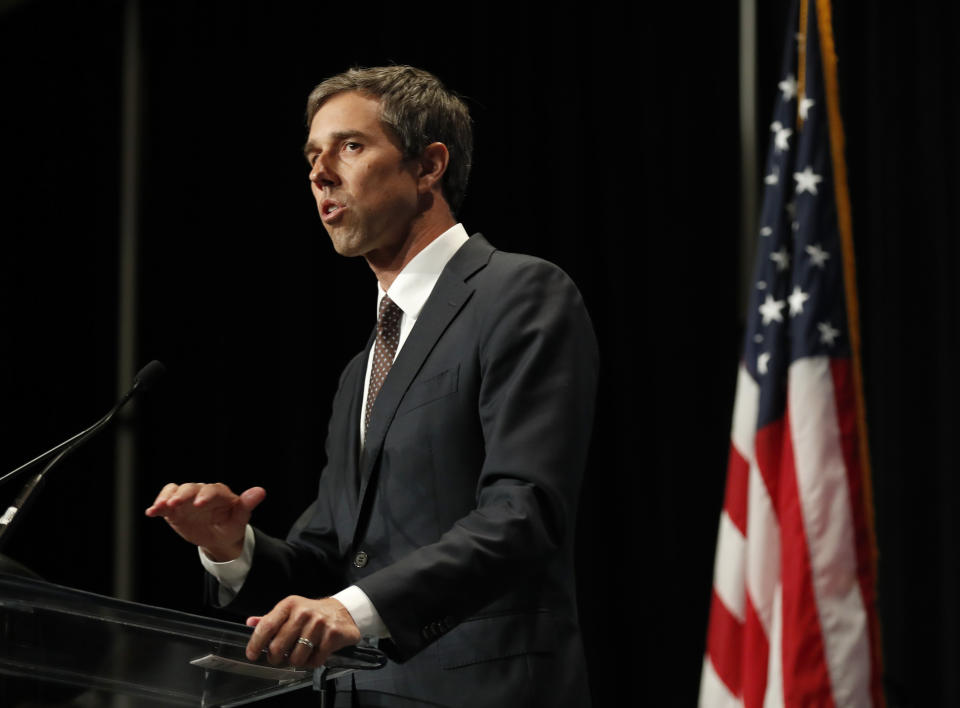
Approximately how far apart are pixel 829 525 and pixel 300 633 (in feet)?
6.03

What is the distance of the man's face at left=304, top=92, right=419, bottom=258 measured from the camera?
6.93 feet

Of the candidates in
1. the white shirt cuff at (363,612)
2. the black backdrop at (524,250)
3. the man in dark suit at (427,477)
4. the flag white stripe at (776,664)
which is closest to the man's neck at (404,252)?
the man in dark suit at (427,477)

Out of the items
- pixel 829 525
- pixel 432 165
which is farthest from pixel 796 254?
pixel 432 165

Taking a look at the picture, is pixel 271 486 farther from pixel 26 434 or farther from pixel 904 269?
pixel 904 269

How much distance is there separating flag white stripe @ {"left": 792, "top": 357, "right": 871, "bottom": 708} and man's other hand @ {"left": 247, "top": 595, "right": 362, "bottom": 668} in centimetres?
175

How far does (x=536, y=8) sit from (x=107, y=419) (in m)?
2.86

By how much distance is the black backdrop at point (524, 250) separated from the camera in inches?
137

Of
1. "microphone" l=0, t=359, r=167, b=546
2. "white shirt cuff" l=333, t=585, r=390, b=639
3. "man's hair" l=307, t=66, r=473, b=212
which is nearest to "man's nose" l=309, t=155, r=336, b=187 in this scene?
"man's hair" l=307, t=66, r=473, b=212

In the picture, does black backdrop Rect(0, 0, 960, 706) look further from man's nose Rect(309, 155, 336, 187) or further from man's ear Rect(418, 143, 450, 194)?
man's nose Rect(309, 155, 336, 187)

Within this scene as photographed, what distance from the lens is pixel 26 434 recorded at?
4.33 m

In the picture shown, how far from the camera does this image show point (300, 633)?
1.40 m

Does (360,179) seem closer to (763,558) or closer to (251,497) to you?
(251,497)

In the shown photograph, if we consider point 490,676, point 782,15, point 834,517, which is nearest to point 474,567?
point 490,676

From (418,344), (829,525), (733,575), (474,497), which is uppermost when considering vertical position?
(418,344)
